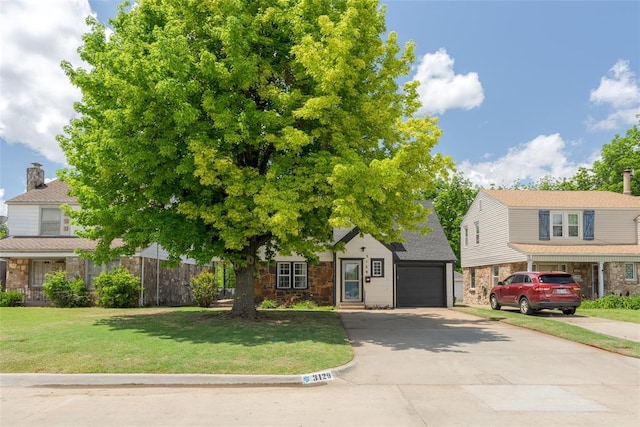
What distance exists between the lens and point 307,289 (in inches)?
1032

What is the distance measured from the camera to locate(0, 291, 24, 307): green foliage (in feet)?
79.7

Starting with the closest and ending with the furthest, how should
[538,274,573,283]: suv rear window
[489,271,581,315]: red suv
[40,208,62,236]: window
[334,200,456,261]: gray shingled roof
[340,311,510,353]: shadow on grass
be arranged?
1. [340,311,510,353]: shadow on grass
2. [489,271,581,315]: red suv
3. [538,274,573,283]: suv rear window
4. [40,208,62,236]: window
5. [334,200,456,261]: gray shingled roof

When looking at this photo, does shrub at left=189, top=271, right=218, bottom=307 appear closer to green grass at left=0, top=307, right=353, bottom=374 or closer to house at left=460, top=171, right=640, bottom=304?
green grass at left=0, top=307, right=353, bottom=374

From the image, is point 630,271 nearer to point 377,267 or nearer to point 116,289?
point 377,267

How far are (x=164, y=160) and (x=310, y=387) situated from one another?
27.3ft

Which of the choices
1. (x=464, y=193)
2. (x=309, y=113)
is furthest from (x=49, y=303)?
(x=464, y=193)

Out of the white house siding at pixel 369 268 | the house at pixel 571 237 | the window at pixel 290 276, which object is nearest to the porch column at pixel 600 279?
the house at pixel 571 237

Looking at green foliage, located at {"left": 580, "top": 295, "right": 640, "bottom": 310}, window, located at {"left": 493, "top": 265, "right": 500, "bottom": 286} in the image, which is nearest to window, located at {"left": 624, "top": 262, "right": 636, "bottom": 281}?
green foliage, located at {"left": 580, "top": 295, "right": 640, "bottom": 310}

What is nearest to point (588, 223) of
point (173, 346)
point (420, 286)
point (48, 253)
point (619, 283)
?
point (619, 283)

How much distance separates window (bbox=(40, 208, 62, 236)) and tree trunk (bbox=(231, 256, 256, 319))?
48.0 ft

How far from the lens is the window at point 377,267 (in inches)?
1030

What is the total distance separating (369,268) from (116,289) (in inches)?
492

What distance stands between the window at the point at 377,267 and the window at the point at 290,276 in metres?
3.61

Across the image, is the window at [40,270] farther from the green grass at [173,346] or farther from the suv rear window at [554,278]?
the suv rear window at [554,278]
